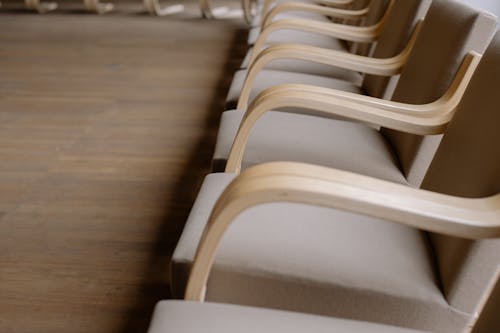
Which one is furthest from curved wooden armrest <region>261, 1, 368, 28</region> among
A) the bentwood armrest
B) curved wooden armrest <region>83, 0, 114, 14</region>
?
curved wooden armrest <region>83, 0, 114, 14</region>

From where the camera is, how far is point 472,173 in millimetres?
762

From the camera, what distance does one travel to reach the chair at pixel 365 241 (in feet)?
2.00

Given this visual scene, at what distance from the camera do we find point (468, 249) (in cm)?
70

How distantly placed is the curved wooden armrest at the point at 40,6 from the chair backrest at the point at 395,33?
3.61m

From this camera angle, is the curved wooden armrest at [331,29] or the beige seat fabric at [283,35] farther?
the beige seat fabric at [283,35]

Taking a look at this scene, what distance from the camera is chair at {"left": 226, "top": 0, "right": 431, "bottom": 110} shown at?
1.32 m

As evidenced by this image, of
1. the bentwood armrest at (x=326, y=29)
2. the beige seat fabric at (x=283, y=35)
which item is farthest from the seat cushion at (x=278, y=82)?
the beige seat fabric at (x=283, y=35)

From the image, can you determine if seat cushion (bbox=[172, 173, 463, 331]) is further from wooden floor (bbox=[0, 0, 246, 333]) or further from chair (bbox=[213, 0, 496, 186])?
wooden floor (bbox=[0, 0, 246, 333])

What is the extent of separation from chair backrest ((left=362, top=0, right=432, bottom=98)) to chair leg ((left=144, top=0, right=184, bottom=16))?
2904mm

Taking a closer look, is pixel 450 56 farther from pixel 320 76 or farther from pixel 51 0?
pixel 51 0

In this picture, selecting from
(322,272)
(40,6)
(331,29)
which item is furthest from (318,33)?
(40,6)

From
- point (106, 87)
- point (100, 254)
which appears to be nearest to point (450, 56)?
point (100, 254)

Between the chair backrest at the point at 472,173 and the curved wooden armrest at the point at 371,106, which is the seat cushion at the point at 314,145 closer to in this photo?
the curved wooden armrest at the point at 371,106

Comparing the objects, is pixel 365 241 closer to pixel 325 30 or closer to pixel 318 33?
pixel 325 30
